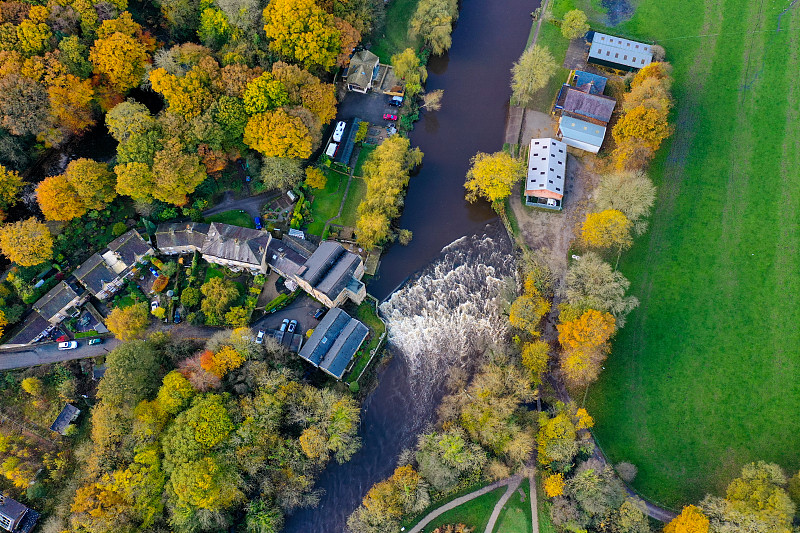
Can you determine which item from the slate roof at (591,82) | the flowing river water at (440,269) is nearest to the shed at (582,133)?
the slate roof at (591,82)

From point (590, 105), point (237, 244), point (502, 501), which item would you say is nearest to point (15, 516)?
point (237, 244)

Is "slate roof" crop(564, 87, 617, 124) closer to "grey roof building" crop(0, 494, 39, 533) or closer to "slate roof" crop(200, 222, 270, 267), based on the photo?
"slate roof" crop(200, 222, 270, 267)

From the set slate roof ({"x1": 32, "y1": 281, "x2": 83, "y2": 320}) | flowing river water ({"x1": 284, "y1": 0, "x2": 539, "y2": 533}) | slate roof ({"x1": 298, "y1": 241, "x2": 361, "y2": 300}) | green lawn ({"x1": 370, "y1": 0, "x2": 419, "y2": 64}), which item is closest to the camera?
flowing river water ({"x1": 284, "y1": 0, "x2": 539, "y2": 533})

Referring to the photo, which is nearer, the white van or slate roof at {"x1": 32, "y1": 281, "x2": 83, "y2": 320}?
slate roof at {"x1": 32, "y1": 281, "x2": 83, "y2": 320}

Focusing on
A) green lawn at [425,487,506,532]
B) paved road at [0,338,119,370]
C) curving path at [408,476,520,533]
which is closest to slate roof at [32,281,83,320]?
paved road at [0,338,119,370]

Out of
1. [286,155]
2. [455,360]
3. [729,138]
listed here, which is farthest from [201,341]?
[729,138]

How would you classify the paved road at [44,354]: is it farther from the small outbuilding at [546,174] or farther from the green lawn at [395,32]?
the small outbuilding at [546,174]

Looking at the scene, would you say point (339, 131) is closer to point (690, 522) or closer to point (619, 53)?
point (619, 53)

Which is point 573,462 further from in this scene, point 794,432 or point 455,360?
point 794,432
